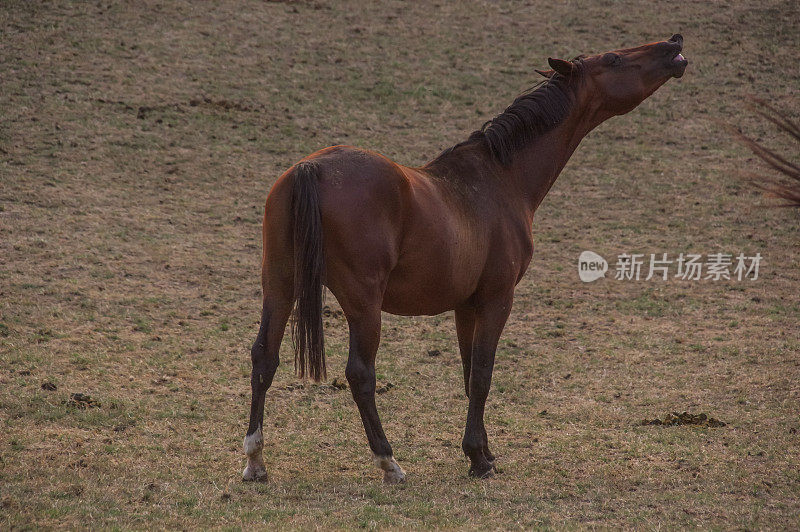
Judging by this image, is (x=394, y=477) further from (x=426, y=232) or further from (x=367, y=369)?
(x=426, y=232)

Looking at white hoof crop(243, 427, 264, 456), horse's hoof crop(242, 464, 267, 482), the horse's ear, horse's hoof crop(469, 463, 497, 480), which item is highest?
the horse's ear

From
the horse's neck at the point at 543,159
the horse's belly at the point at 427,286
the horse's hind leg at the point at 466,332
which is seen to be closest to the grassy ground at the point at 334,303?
the horse's hind leg at the point at 466,332

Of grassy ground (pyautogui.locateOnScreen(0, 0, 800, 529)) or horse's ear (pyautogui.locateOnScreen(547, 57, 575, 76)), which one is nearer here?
grassy ground (pyautogui.locateOnScreen(0, 0, 800, 529))

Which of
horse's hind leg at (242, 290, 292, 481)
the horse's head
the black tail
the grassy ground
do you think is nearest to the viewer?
the black tail

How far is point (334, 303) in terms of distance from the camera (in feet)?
36.1

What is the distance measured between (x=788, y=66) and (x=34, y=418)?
18.6 meters

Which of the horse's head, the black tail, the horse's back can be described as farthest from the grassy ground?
the horse's head

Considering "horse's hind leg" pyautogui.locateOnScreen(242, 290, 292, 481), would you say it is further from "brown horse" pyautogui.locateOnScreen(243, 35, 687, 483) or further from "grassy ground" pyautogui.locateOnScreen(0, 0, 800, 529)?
"grassy ground" pyautogui.locateOnScreen(0, 0, 800, 529)

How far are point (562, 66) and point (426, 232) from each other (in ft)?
6.72

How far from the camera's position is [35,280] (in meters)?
10.1

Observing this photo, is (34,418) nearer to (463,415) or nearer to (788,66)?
(463,415)

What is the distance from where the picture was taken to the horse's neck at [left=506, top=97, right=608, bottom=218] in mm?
6840

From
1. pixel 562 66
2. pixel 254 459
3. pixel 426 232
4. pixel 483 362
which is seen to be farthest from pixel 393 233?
pixel 562 66

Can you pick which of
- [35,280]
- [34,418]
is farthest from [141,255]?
[34,418]
